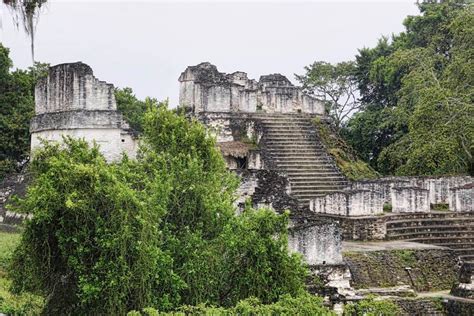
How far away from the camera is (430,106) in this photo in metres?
21.6

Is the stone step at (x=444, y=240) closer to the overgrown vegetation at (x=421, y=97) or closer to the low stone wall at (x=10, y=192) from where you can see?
the overgrown vegetation at (x=421, y=97)

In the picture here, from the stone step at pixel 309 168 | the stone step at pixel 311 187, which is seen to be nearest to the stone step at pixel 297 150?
the stone step at pixel 309 168

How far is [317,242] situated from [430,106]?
9934mm

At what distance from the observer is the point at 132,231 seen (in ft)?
29.7

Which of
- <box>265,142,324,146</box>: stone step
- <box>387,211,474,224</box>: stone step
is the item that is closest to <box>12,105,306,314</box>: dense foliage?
<box>387,211,474,224</box>: stone step

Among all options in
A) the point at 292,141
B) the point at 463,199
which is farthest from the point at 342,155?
the point at 463,199

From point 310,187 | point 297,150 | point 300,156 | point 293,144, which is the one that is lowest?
point 310,187

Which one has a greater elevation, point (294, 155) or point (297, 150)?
point (297, 150)

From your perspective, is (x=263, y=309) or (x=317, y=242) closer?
(x=263, y=309)

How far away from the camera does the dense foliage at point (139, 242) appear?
29.3 feet

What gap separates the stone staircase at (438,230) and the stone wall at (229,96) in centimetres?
676

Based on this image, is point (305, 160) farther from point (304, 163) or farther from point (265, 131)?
point (265, 131)

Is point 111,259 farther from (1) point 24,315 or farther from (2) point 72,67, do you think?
(2) point 72,67

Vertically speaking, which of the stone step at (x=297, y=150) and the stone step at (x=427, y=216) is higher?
the stone step at (x=297, y=150)
